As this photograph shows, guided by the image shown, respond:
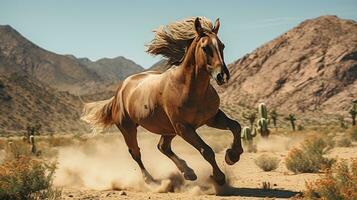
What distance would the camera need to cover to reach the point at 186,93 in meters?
7.27

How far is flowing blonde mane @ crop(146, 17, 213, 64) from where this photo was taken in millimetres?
7992

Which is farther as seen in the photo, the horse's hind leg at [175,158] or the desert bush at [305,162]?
the desert bush at [305,162]

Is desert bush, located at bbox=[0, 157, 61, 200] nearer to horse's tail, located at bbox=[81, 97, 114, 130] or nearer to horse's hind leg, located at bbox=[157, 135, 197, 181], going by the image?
horse's hind leg, located at bbox=[157, 135, 197, 181]

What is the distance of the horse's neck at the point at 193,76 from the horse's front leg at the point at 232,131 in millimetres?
645

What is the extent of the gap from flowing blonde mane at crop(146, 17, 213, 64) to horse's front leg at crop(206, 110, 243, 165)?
1.27m

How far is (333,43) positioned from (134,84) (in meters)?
105

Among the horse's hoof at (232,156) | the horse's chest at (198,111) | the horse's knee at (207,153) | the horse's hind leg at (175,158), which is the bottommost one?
the horse's hind leg at (175,158)

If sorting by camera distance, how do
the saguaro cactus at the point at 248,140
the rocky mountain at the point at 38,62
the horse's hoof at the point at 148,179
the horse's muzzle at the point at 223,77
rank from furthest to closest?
1. the rocky mountain at the point at 38,62
2. the saguaro cactus at the point at 248,140
3. the horse's hoof at the point at 148,179
4. the horse's muzzle at the point at 223,77

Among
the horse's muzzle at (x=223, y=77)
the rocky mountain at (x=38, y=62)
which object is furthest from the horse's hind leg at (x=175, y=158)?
the rocky mountain at (x=38, y=62)

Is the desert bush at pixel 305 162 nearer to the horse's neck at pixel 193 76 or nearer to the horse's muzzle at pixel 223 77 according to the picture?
the horse's neck at pixel 193 76

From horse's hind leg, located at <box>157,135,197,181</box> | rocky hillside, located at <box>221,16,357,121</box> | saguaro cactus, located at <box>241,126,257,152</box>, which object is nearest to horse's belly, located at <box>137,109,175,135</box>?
horse's hind leg, located at <box>157,135,197,181</box>

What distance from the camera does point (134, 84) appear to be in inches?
373

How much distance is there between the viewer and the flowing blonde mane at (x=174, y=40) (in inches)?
315

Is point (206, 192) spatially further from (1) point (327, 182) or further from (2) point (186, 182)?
(1) point (327, 182)
